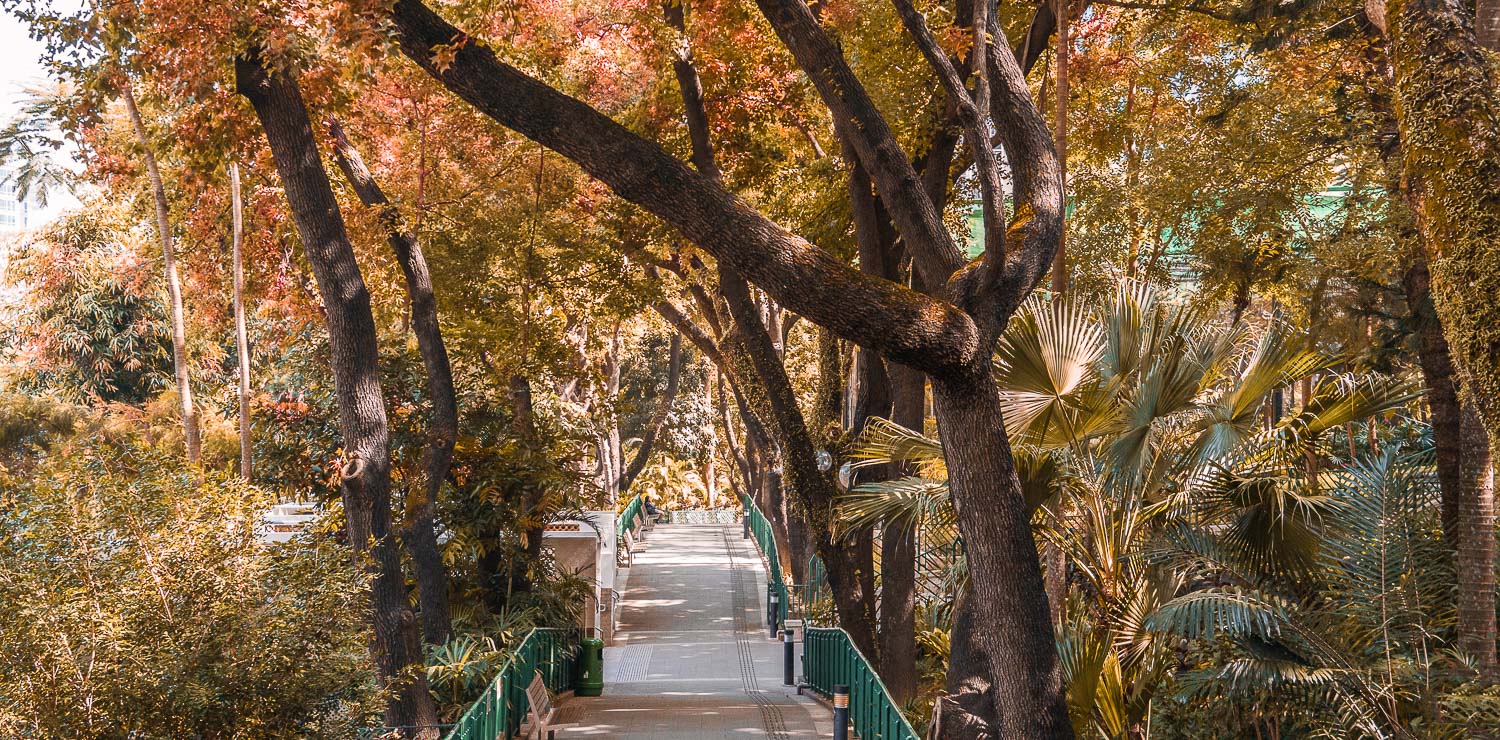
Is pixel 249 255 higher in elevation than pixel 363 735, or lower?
higher

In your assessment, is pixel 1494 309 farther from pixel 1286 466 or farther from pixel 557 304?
pixel 557 304

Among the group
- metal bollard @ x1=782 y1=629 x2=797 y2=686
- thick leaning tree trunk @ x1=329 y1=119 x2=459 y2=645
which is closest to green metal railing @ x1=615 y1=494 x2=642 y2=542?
metal bollard @ x1=782 y1=629 x2=797 y2=686

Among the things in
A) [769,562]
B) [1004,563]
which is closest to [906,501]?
[1004,563]

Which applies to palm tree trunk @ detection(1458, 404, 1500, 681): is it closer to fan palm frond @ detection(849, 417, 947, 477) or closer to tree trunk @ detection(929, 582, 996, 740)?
tree trunk @ detection(929, 582, 996, 740)

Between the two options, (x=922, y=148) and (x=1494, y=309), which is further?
(x=922, y=148)

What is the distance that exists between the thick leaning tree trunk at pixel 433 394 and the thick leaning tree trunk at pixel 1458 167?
834 cm

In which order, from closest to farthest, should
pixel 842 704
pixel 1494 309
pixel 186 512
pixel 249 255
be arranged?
pixel 1494 309 < pixel 186 512 < pixel 842 704 < pixel 249 255

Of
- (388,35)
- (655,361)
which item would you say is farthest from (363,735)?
(655,361)

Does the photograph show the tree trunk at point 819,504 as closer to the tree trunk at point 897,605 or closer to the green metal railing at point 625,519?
the tree trunk at point 897,605

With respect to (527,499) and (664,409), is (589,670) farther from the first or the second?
(664,409)

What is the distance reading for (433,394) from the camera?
38.6 feet

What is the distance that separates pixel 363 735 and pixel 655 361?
109 ft

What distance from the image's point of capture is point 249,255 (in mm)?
15891

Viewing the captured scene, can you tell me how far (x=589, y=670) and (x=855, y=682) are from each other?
17.2ft
